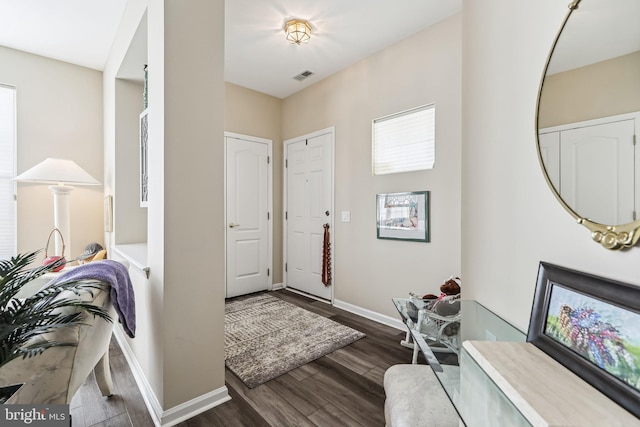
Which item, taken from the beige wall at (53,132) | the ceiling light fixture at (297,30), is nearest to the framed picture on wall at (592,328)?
the ceiling light fixture at (297,30)

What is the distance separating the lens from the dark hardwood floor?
1631mm

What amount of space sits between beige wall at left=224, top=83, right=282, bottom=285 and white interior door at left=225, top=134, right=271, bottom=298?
107mm

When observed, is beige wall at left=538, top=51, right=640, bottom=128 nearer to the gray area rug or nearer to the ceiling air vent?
the gray area rug

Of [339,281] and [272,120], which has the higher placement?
[272,120]

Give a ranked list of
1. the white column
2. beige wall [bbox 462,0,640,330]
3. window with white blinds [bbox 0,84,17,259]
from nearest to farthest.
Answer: beige wall [bbox 462,0,640,330] → the white column → window with white blinds [bbox 0,84,17,259]

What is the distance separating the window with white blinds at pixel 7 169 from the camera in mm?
3010

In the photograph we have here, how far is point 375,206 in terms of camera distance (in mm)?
3119

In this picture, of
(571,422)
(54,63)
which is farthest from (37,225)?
(571,422)

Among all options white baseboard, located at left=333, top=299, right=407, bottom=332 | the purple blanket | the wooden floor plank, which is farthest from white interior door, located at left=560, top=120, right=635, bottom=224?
white baseboard, located at left=333, top=299, right=407, bottom=332

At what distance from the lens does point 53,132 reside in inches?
128

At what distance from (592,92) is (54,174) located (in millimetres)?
3700

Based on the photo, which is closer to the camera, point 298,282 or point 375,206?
point 375,206

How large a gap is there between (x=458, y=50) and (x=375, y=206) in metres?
1.59

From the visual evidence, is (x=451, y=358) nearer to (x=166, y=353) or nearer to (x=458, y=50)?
(x=166, y=353)
